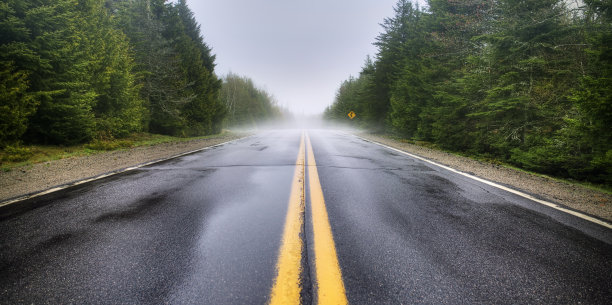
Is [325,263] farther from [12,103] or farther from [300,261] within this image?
[12,103]

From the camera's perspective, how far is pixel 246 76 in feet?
189

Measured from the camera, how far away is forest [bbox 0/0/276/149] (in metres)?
6.94

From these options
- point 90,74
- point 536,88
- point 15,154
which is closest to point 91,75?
point 90,74

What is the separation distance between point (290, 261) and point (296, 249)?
17 cm

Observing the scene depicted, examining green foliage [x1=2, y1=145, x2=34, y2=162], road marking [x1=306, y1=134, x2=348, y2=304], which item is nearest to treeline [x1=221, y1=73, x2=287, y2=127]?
green foliage [x1=2, y1=145, x2=34, y2=162]

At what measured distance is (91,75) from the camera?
32.0 feet

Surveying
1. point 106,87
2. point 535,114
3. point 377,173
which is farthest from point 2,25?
point 535,114

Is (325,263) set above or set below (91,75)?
below

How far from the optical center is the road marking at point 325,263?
4.13ft

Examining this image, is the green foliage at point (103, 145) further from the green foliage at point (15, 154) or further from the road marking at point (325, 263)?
the road marking at point (325, 263)

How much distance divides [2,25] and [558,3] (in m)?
17.0

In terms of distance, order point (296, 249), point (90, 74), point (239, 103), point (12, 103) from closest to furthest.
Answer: point (296, 249) → point (12, 103) → point (90, 74) → point (239, 103)

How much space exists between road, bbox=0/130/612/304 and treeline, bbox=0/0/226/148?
275 inches

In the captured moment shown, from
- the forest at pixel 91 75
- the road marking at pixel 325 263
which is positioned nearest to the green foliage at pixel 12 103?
the forest at pixel 91 75
